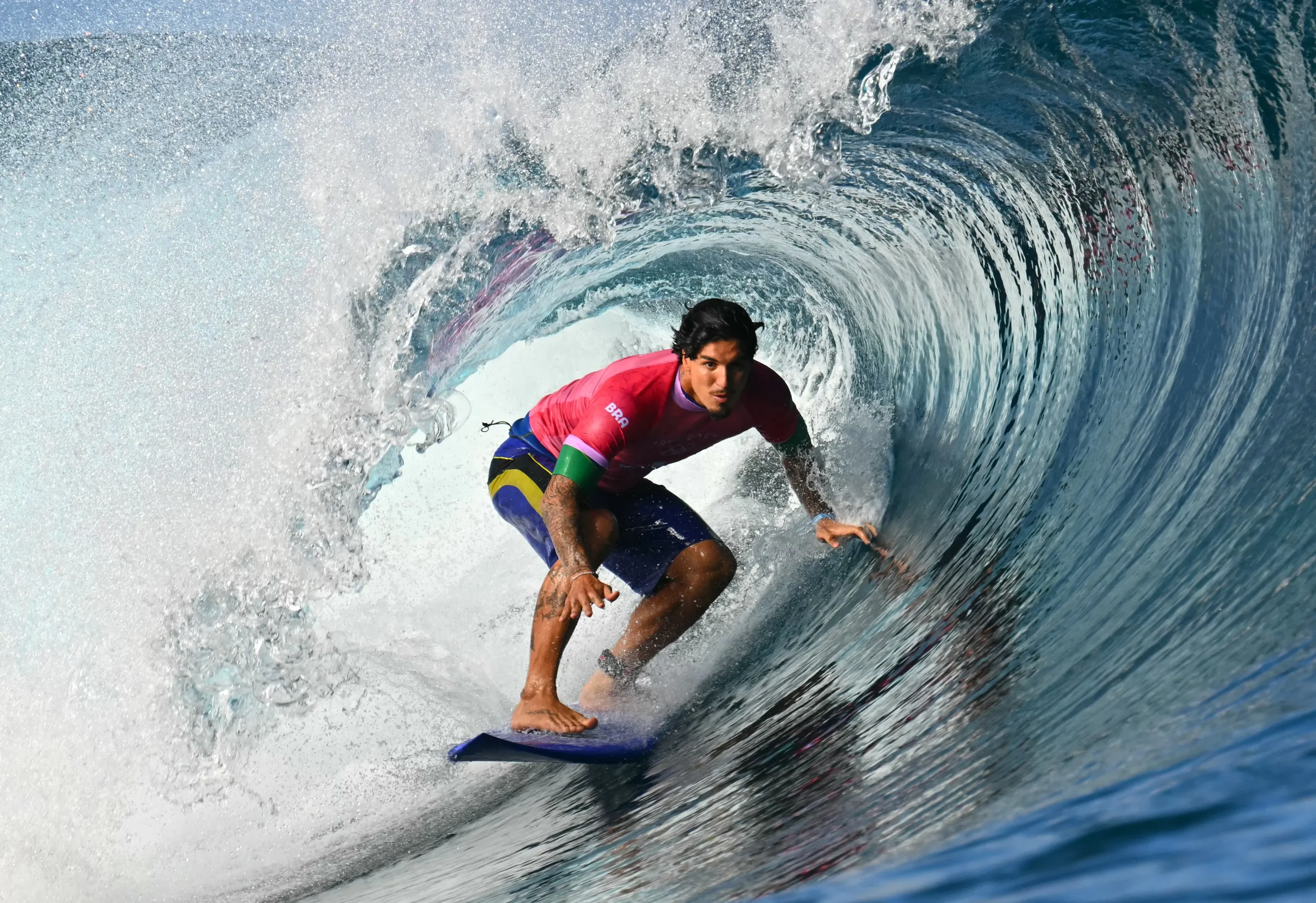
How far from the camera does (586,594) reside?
2717 mm

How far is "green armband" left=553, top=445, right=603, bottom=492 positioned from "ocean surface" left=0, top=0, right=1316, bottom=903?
80 cm

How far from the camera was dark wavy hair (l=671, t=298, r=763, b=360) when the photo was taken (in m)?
3.05

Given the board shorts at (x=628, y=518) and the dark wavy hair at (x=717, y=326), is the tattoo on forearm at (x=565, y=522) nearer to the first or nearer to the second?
the board shorts at (x=628, y=518)

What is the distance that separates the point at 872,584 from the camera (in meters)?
3.86

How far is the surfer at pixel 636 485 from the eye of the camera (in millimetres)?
3084

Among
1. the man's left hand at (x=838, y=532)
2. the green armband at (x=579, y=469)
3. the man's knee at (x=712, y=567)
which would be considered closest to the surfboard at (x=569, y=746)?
the man's knee at (x=712, y=567)

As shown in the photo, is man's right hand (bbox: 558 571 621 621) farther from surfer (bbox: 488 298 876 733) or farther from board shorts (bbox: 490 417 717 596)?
board shorts (bbox: 490 417 717 596)

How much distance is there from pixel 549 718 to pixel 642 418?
89 cm

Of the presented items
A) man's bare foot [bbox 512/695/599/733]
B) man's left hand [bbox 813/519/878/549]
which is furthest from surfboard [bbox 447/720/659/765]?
man's left hand [bbox 813/519/878/549]

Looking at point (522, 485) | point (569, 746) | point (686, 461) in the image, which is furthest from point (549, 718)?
point (686, 461)

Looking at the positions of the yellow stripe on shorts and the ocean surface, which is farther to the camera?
the yellow stripe on shorts

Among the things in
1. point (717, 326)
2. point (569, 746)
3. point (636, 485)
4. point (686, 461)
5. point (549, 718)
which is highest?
point (686, 461)

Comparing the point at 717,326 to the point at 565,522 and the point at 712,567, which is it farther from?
the point at 712,567

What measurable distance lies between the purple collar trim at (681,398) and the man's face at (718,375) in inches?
2.1
